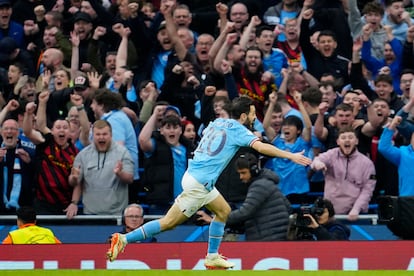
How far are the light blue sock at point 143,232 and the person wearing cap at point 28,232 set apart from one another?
178 centimetres

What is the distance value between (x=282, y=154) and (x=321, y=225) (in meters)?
2.24

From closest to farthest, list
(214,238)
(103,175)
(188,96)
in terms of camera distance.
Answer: (214,238) → (103,175) → (188,96)

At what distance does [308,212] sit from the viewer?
47.0ft

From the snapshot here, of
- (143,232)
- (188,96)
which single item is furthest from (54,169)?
(143,232)

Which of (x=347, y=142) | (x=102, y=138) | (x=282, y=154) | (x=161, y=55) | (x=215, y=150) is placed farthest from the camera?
(x=161, y=55)

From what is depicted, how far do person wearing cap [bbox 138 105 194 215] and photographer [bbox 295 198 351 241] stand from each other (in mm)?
2399

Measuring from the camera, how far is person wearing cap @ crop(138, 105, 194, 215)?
640 inches

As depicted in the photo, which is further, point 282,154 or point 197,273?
point 282,154

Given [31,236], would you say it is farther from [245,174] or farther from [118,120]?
[245,174]

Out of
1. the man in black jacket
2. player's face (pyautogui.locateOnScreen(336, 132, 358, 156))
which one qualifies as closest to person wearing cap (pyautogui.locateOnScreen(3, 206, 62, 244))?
the man in black jacket

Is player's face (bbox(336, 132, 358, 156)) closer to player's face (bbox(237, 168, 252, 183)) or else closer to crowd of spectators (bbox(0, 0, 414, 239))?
crowd of spectators (bbox(0, 0, 414, 239))

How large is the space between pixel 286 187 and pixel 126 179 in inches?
81.6

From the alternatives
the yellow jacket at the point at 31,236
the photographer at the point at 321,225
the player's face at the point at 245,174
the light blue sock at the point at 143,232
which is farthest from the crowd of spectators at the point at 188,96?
the light blue sock at the point at 143,232

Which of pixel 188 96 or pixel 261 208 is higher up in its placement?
pixel 188 96
